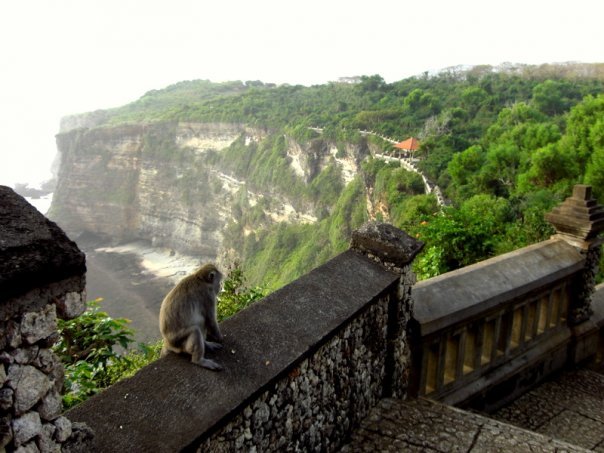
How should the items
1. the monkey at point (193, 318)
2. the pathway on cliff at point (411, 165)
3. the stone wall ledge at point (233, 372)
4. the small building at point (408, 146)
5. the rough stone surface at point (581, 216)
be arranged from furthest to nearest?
the small building at point (408, 146)
the pathway on cliff at point (411, 165)
the rough stone surface at point (581, 216)
the monkey at point (193, 318)
the stone wall ledge at point (233, 372)

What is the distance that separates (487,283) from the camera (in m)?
4.46

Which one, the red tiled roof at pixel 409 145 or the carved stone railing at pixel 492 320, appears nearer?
the carved stone railing at pixel 492 320

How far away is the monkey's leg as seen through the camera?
8.12 feet

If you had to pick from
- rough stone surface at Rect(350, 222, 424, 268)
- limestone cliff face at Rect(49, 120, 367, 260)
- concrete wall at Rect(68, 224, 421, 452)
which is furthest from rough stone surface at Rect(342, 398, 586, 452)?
limestone cliff face at Rect(49, 120, 367, 260)

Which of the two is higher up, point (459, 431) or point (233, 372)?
point (233, 372)

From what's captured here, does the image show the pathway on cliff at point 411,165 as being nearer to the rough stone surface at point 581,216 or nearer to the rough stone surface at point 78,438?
the rough stone surface at point 581,216

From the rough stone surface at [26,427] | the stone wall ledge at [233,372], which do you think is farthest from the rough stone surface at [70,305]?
the stone wall ledge at [233,372]

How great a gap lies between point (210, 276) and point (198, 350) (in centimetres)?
53

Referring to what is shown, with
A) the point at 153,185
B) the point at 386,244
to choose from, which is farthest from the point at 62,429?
the point at 153,185

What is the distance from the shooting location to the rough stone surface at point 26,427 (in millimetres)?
1438

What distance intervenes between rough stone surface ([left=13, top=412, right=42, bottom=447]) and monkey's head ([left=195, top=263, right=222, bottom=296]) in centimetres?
143

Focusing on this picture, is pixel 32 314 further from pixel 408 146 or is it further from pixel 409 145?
pixel 409 145

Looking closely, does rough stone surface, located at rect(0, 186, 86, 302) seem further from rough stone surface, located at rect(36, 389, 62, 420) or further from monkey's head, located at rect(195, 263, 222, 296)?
monkey's head, located at rect(195, 263, 222, 296)

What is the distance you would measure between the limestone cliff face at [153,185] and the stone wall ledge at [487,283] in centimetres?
6695
